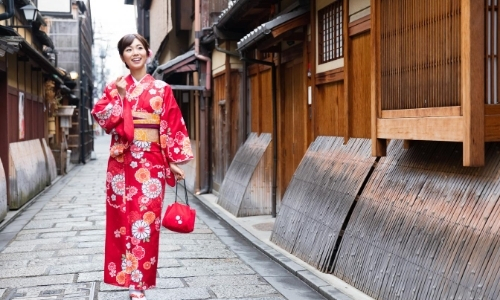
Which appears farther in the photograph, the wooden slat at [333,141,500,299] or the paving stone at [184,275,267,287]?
the paving stone at [184,275,267,287]

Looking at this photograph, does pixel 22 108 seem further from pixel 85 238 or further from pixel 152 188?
pixel 152 188

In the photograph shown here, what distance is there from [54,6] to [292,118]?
42.1ft

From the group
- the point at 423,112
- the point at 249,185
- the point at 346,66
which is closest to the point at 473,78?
the point at 423,112

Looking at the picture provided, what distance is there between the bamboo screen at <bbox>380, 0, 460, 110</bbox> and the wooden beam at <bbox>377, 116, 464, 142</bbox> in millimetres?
137

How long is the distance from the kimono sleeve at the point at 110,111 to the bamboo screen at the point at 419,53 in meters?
2.55

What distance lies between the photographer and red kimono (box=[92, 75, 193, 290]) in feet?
20.6

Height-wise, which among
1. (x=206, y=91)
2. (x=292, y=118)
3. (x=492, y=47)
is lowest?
(x=292, y=118)

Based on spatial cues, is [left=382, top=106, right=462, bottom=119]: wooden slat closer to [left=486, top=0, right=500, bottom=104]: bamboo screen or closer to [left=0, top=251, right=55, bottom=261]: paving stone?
[left=486, top=0, right=500, bottom=104]: bamboo screen

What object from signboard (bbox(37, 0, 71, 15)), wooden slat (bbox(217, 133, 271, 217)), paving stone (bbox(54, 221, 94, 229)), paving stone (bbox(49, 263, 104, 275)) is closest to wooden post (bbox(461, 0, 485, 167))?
paving stone (bbox(49, 263, 104, 275))

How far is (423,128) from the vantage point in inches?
221

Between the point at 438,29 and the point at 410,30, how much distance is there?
0.49 metres

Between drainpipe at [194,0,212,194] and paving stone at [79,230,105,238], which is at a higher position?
drainpipe at [194,0,212,194]

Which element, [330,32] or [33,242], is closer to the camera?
[330,32]

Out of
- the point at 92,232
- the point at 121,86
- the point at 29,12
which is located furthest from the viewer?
the point at 29,12
